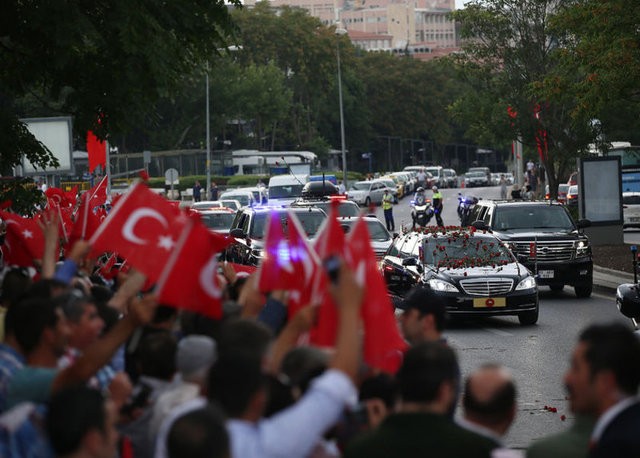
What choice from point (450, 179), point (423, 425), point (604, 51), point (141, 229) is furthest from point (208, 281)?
point (450, 179)

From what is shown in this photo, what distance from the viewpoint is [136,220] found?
7895mm

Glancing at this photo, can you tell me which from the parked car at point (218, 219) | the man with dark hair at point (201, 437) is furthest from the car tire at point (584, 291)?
the man with dark hair at point (201, 437)

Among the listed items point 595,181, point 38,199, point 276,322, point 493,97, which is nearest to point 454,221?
point 493,97

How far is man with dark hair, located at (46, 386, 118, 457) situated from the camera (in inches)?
200

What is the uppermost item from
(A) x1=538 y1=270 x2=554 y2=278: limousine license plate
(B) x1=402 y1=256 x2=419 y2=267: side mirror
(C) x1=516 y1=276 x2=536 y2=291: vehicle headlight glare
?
(B) x1=402 y1=256 x2=419 y2=267: side mirror

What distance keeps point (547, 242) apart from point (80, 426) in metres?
22.1

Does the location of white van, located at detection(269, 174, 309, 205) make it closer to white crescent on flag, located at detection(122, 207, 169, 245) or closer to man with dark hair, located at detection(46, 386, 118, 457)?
white crescent on flag, located at detection(122, 207, 169, 245)

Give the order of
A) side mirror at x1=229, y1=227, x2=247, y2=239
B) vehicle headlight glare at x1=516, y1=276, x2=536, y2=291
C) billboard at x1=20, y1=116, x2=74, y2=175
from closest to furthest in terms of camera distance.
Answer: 1. vehicle headlight glare at x1=516, y1=276, x2=536, y2=291
2. billboard at x1=20, y1=116, x2=74, y2=175
3. side mirror at x1=229, y1=227, x2=247, y2=239

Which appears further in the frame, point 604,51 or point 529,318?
point 604,51

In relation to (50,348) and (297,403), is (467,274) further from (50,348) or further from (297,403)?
(297,403)

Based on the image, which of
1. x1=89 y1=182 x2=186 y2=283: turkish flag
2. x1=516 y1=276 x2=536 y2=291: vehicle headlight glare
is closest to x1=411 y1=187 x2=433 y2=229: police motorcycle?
x1=516 y1=276 x2=536 y2=291: vehicle headlight glare

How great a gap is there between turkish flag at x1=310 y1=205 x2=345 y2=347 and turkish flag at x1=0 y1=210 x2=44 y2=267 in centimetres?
486

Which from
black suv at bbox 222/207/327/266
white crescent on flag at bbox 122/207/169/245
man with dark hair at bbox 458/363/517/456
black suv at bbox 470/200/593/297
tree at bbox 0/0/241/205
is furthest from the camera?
black suv at bbox 222/207/327/266

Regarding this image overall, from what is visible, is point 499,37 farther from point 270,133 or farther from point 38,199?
point 270,133
